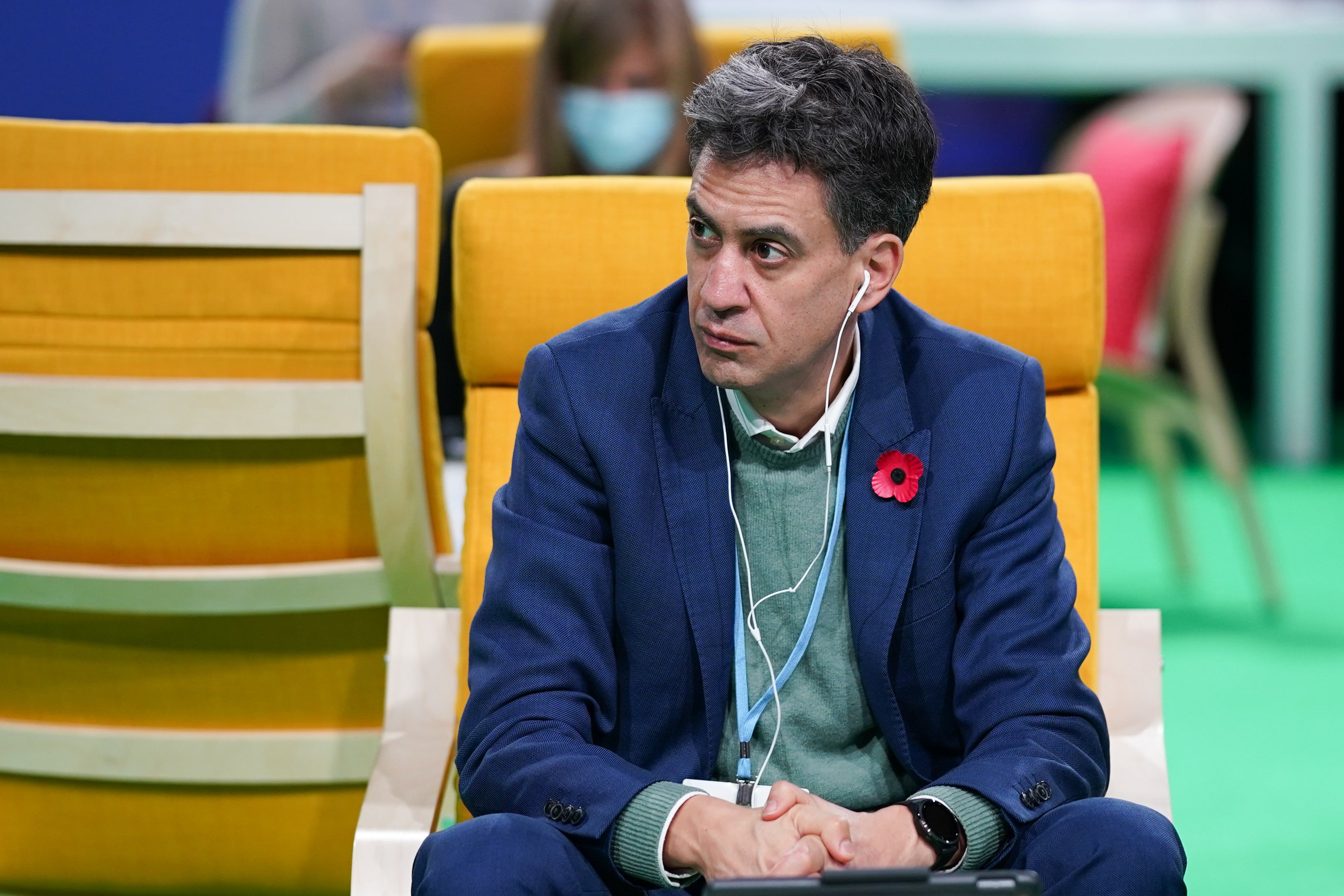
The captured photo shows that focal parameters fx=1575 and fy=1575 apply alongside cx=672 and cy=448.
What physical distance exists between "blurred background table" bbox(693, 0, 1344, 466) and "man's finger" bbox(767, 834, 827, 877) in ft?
12.8

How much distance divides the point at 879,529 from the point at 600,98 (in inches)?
71.1

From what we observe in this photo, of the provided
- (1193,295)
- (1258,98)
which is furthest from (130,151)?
(1258,98)

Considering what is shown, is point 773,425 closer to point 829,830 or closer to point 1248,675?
point 829,830

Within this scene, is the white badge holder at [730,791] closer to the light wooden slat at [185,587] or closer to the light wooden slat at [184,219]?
the light wooden slat at [185,587]

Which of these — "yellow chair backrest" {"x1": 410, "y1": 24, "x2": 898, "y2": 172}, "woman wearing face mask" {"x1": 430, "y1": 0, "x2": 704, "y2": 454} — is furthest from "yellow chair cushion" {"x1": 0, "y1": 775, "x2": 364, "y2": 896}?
"yellow chair backrest" {"x1": 410, "y1": 24, "x2": 898, "y2": 172}

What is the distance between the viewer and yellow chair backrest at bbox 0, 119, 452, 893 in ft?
6.31

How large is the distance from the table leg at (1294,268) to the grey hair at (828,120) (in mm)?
3881

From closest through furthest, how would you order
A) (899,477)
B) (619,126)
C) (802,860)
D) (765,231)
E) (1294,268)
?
(802,860), (765,231), (899,477), (619,126), (1294,268)

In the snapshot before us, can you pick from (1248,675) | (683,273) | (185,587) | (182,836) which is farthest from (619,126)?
(1248,675)

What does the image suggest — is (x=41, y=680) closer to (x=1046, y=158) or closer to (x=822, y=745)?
(x=822, y=745)

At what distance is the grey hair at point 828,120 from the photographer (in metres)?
1.52

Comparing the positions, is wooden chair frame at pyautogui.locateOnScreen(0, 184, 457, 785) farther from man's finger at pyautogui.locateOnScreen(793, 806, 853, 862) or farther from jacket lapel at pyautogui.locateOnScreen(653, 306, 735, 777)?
man's finger at pyautogui.locateOnScreen(793, 806, 853, 862)

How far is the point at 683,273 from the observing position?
1.92 m

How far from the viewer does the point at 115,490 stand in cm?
198
